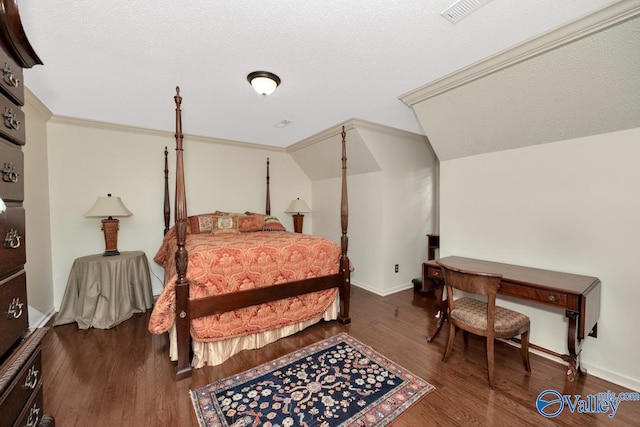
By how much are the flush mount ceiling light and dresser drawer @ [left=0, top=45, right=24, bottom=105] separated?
1.42 meters

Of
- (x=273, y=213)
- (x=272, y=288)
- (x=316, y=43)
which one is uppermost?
(x=316, y=43)

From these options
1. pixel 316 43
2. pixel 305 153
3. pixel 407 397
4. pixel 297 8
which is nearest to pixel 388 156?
pixel 305 153

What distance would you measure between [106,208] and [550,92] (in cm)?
433

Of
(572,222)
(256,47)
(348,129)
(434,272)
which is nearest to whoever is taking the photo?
(256,47)

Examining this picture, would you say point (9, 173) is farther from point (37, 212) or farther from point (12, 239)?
point (37, 212)

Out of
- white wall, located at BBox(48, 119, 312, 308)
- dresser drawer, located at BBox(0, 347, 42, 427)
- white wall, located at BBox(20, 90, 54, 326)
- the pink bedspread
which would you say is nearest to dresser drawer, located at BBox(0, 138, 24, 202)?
dresser drawer, located at BBox(0, 347, 42, 427)

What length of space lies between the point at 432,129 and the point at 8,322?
10.3 ft

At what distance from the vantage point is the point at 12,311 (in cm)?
91

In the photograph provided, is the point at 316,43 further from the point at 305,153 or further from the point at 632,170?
the point at 305,153

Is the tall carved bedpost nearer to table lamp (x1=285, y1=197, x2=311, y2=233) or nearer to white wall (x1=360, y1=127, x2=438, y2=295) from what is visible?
white wall (x1=360, y1=127, x2=438, y2=295)

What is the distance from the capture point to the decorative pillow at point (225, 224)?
3578mm

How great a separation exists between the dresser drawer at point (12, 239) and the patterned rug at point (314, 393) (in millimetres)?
1245

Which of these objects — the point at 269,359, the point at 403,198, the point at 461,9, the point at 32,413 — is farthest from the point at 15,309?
Answer: the point at 403,198

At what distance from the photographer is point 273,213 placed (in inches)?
186
